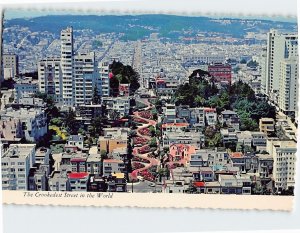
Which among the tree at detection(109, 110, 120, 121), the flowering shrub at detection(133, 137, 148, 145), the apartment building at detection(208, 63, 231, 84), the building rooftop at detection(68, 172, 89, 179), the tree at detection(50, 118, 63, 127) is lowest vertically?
the building rooftop at detection(68, 172, 89, 179)

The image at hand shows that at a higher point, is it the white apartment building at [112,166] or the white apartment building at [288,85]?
the white apartment building at [288,85]

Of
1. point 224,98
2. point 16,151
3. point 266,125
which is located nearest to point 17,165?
point 16,151

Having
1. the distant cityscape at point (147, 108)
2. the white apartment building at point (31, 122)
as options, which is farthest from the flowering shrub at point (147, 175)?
the white apartment building at point (31, 122)

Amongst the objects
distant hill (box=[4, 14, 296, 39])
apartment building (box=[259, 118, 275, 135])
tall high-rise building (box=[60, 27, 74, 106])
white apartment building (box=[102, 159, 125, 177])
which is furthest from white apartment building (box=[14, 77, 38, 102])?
apartment building (box=[259, 118, 275, 135])

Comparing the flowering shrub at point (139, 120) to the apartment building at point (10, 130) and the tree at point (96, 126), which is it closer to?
the tree at point (96, 126)

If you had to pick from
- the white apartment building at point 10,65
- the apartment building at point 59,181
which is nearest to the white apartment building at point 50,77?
the white apartment building at point 10,65

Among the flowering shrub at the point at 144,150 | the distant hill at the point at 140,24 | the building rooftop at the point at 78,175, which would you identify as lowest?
the building rooftop at the point at 78,175

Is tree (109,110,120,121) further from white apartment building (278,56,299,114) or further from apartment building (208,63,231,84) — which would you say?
white apartment building (278,56,299,114)

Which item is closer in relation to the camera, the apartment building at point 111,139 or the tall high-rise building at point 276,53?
the tall high-rise building at point 276,53

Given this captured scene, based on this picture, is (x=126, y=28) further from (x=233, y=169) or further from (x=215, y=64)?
(x=233, y=169)
